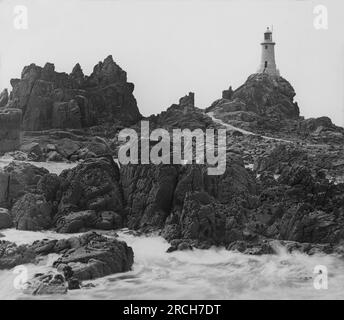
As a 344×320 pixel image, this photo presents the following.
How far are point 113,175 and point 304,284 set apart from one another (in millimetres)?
15242

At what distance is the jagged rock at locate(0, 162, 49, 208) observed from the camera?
132 feet

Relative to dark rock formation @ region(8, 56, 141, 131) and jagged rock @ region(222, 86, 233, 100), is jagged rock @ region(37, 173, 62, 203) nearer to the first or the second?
dark rock formation @ region(8, 56, 141, 131)

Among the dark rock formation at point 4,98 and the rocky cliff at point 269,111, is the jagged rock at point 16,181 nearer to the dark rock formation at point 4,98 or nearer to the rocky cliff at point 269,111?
the dark rock formation at point 4,98

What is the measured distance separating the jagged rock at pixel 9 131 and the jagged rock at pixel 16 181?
7.98 metres

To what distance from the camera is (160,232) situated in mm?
37438

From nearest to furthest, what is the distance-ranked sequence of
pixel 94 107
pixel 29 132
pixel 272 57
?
pixel 29 132 → pixel 94 107 → pixel 272 57

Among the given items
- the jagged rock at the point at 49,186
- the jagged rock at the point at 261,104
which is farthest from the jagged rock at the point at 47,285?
the jagged rock at the point at 261,104

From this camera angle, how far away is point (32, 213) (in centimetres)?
3778

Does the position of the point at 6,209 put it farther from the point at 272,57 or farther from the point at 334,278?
the point at 272,57

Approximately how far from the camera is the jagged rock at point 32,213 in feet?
123

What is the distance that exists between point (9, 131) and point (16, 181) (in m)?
10.8

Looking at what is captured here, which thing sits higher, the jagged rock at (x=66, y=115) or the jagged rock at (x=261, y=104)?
the jagged rock at (x=261, y=104)
